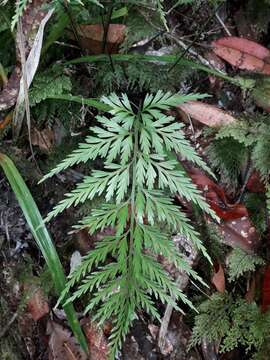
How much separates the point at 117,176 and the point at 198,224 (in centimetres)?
60

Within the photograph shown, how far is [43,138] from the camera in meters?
2.40

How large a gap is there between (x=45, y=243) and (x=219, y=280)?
2.72 feet

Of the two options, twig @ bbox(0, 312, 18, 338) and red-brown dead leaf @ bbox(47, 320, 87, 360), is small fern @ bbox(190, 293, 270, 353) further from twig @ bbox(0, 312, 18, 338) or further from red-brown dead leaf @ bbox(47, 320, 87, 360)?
twig @ bbox(0, 312, 18, 338)

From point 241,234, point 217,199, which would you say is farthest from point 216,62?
point 241,234

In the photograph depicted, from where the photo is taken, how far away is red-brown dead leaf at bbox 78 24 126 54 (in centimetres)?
232

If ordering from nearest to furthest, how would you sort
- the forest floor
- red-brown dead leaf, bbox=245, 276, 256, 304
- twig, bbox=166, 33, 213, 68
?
the forest floor → red-brown dead leaf, bbox=245, 276, 256, 304 → twig, bbox=166, 33, 213, 68

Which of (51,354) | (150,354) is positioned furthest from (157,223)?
(51,354)

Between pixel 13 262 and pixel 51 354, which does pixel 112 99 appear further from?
pixel 51 354

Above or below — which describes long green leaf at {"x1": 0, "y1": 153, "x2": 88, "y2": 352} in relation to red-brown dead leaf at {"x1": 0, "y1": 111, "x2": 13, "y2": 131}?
below

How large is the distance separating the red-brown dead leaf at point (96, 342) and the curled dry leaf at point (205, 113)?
3.70 ft

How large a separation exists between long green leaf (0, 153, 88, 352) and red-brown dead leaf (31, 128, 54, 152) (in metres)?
0.37

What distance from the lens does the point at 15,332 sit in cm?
207

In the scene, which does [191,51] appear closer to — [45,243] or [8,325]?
[45,243]

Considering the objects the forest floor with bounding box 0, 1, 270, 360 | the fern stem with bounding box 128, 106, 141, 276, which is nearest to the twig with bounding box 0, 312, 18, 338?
the forest floor with bounding box 0, 1, 270, 360
